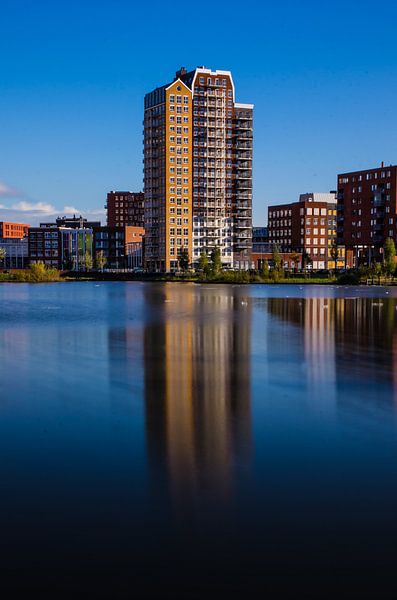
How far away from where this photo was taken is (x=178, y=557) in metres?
7.78

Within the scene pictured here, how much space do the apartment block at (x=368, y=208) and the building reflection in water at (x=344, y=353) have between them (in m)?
117

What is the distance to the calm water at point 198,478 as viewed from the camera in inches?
294

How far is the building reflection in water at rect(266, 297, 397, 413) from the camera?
1734 centimetres

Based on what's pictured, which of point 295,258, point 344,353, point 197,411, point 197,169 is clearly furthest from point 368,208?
point 197,411

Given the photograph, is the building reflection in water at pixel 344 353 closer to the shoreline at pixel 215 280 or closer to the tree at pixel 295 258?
the shoreline at pixel 215 280

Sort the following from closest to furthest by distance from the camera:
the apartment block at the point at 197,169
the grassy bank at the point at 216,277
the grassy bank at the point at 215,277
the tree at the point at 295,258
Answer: the grassy bank at the point at 216,277 → the grassy bank at the point at 215,277 → the apartment block at the point at 197,169 → the tree at the point at 295,258

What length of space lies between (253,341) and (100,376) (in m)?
10.6

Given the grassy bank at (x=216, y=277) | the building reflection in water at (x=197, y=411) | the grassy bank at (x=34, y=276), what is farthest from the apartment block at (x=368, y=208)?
the building reflection in water at (x=197, y=411)

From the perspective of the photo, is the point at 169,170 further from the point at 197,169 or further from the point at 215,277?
the point at 215,277

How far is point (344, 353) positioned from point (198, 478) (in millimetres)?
15710

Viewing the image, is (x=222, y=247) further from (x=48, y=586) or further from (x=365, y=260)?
(x=48, y=586)

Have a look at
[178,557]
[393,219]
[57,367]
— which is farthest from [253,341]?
[393,219]

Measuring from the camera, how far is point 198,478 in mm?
10312

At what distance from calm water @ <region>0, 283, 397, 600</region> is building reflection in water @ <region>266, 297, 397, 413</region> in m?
0.15
